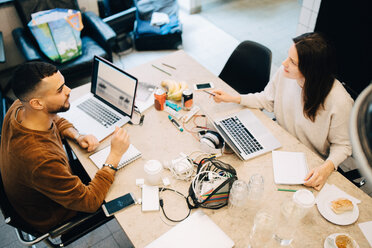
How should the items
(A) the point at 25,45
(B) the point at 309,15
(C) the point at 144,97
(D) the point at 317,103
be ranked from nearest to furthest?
(D) the point at 317,103, (C) the point at 144,97, (A) the point at 25,45, (B) the point at 309,15

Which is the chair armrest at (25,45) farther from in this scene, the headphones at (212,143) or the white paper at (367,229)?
the white paper at (367,229)

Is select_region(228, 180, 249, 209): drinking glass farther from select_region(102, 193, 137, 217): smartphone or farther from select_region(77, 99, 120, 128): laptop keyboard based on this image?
select_region(77, 99, 120, 128): laptop keyboard

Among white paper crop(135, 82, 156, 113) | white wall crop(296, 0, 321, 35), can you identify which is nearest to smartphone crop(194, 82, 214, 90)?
white paper crop(135, 82, 156, 113)

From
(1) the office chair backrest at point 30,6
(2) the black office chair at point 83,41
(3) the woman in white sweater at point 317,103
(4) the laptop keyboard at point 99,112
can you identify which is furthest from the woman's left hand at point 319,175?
(1) the office chair backrest at point 30,6

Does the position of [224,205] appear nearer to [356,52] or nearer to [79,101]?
[79,101]

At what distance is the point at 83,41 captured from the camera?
11.0ft

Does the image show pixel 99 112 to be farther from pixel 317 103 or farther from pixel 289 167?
pixel 317 103

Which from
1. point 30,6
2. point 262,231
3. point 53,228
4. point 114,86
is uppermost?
point 30,6

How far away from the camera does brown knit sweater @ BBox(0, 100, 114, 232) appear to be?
4.44ft

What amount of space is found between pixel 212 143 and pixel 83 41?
2418 mm

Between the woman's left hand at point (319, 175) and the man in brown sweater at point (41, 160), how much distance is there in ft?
3.37

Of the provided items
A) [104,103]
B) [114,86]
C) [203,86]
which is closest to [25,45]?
[104,103]

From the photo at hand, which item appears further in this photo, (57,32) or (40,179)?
(57,32)

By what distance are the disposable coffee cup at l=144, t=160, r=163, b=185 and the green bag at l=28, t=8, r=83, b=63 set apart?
2.04m
